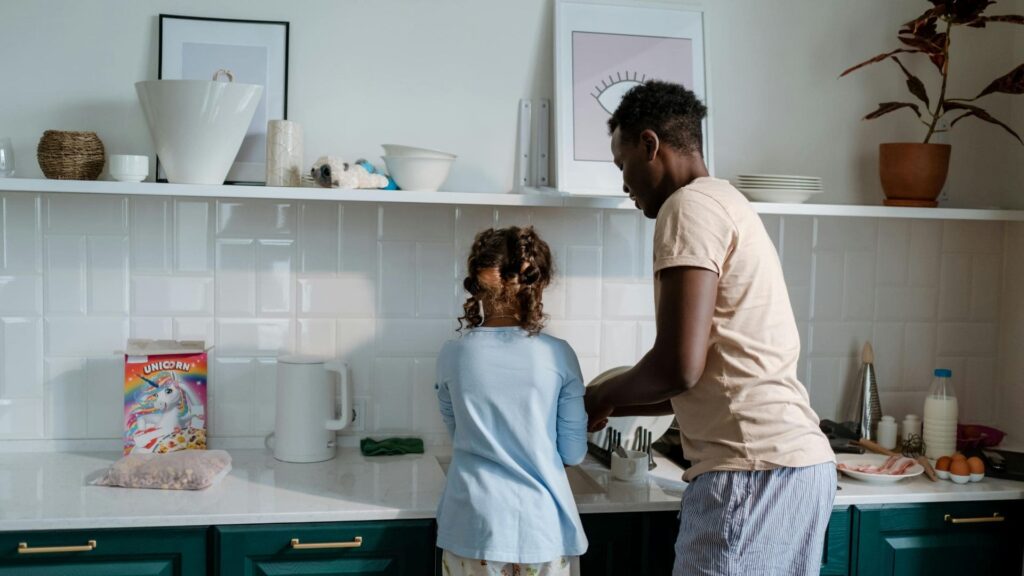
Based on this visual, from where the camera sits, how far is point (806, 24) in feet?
8.67

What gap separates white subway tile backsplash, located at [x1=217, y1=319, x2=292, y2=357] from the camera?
95.6 inches

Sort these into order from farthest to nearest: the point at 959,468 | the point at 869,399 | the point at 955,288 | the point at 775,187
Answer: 1. the point at 955,288
2. the point at 869,399
3. the point at 775,187
4. the point at 959,468

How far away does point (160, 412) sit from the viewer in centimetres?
230

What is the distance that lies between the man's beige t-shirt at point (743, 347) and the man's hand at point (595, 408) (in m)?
0.23

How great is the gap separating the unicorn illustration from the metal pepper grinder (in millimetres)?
1733

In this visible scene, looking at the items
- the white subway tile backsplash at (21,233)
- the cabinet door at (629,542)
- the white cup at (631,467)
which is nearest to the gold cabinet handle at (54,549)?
the white subway tile backsplash at (21,233)

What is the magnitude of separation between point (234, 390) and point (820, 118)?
67.4 inches

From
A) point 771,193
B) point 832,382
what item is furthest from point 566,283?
point 832,382

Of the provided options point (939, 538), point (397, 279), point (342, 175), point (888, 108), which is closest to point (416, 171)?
point (342, 175)

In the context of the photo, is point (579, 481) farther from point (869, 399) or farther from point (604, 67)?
point (604, 67)

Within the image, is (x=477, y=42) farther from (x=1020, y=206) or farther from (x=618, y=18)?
(x=1020, y=206)

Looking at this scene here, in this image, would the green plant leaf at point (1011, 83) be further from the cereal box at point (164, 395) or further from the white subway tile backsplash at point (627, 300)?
the cereal box at point (164, 395)

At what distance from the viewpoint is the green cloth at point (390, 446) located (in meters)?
2.38

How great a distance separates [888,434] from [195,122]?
1.89 meters
